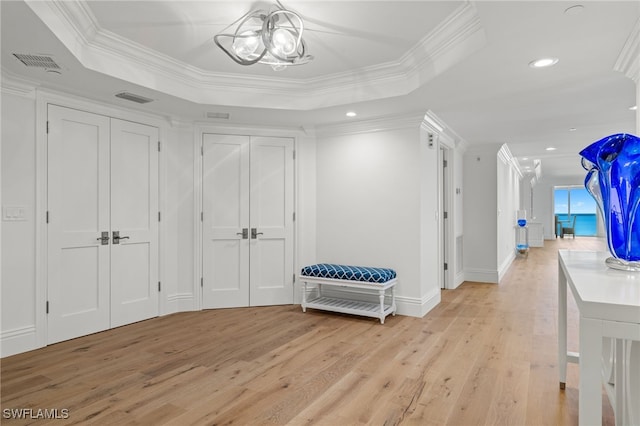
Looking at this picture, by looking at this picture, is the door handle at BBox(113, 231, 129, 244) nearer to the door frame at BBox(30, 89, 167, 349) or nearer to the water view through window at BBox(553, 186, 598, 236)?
the door frame at BBox(30, 89, 167, 349)

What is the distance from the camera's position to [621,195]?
5.55 ft

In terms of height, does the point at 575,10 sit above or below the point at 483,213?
above

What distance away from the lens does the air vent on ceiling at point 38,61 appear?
2.65 m

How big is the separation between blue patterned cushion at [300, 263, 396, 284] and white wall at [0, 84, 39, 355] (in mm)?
2673

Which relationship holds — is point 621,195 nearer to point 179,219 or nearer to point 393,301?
point 393,301

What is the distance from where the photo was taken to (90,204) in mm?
3654

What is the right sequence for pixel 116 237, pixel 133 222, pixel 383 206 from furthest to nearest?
1. pixel 383 206
2. pixel 133 222
3. pixel 116 237

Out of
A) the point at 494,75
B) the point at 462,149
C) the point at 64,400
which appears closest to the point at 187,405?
the point at 64,400

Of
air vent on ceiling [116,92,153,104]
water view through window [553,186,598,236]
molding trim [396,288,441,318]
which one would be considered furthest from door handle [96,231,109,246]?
water view through window [553,186,598,236]

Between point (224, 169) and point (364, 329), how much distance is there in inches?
101

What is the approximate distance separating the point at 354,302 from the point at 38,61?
12.4ft

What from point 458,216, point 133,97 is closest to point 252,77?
point 133,97

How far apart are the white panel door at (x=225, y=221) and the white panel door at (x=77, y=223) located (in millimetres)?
1124

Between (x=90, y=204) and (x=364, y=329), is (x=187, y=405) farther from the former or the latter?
(x=90, y=204)
